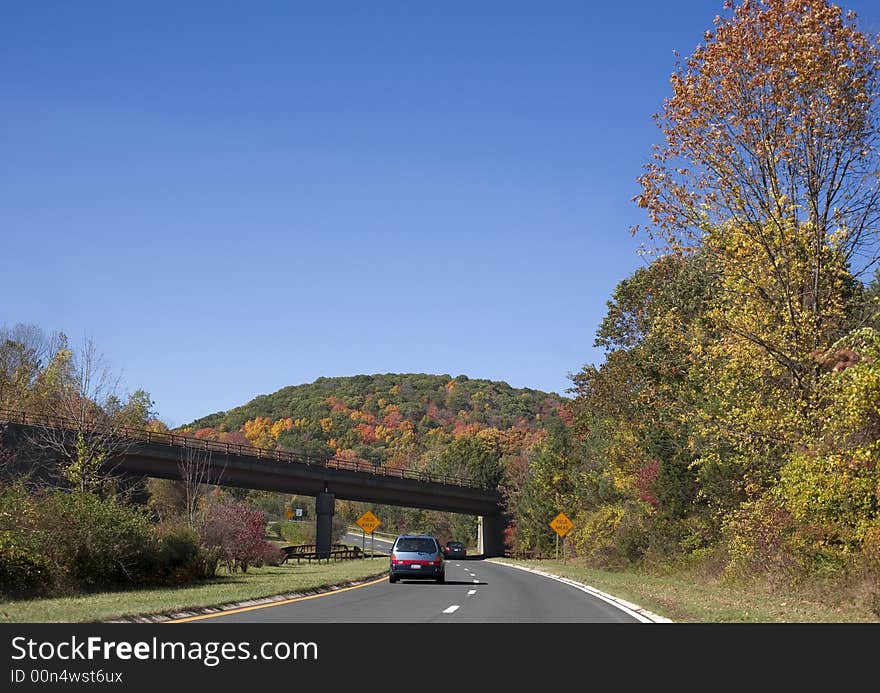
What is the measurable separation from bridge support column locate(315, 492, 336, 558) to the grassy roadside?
51.4m

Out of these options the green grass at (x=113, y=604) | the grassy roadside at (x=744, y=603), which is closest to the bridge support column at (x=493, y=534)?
the grassy roadside at (x=744, y=603)

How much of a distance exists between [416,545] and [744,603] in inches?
552

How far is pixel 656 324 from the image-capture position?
31469mm

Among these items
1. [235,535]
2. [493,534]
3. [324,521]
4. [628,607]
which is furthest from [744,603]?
[493,534]

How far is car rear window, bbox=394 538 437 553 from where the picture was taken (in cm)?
3262

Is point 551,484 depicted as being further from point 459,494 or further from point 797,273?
point 797,273

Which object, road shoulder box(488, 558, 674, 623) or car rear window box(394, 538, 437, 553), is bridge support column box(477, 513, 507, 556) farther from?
road shoulder box(488, 558, 674, 623)

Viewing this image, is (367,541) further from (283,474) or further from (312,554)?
(312,554)

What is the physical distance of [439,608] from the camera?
19.1 metres

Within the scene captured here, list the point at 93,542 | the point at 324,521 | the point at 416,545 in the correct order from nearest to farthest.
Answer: the point at 93,542 → the point at 416,545 → the point at 324,521

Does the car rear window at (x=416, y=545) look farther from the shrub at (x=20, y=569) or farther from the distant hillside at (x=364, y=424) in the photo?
the distant hillside at (x=364, y=424)

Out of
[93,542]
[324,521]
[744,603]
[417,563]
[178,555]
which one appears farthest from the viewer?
[324,521]
